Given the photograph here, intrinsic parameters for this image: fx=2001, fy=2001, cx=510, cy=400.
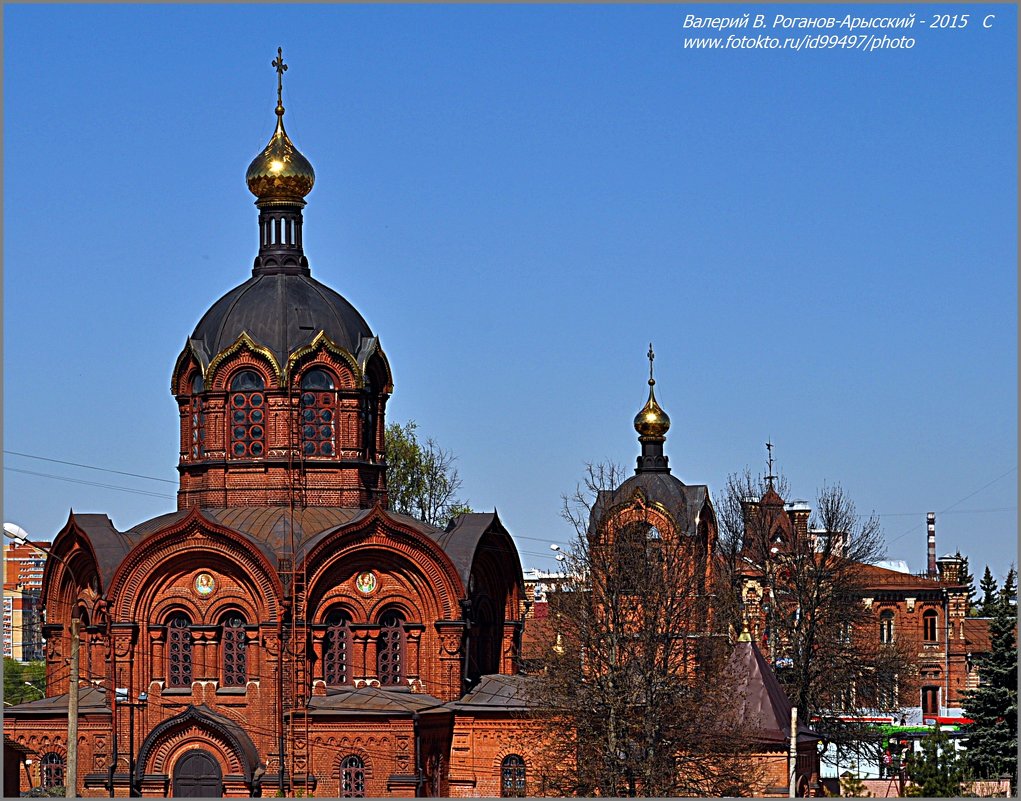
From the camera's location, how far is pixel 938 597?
68.1 metres

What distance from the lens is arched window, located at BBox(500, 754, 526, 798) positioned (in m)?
35.3

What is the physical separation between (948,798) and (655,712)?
504 centimetres

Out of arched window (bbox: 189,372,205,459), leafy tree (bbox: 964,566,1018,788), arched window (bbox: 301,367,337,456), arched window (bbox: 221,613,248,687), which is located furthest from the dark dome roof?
leafy tree (bbox: 964,566,1018,788)

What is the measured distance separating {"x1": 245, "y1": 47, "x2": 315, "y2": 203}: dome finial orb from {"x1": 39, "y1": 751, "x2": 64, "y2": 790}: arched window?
11423 mm

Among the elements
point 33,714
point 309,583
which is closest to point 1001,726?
point 309,583

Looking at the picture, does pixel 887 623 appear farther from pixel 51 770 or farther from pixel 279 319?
pixel 51 770

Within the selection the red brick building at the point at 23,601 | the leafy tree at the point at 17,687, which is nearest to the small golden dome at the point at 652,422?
the leafy tree at the point at 17,687

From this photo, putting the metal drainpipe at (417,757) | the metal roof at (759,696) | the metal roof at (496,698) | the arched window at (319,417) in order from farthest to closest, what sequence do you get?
the arched window at (319,417) → the metal roof at (496,698) → the metal drainpipe at (417,757) → the metal roof at (759,696)

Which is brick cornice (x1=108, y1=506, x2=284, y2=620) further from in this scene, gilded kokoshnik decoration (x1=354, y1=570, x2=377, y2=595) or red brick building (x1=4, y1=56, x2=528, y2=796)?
gilded kokoshnik decoration (x1=354, y1=570, x2=377, y2=595)

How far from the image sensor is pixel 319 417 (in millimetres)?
37250

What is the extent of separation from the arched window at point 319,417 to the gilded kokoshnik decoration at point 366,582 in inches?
107

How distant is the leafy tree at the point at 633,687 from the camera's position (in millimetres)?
31172

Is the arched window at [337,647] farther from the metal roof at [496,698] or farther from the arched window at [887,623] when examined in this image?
the arched window at [887,623]

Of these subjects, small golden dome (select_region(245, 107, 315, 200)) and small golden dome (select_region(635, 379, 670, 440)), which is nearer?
small golden dome (select_region(245, 107, 315, 200))
